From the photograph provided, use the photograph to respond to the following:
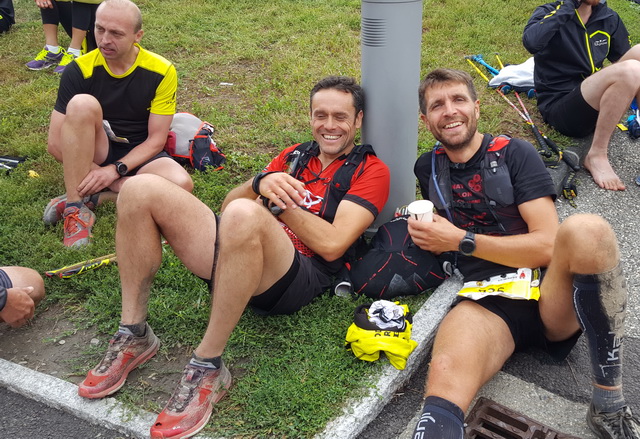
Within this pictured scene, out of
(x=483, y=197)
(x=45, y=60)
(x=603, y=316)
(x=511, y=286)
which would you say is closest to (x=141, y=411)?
(x=511, y=286)

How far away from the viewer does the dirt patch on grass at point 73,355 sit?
2955 mm

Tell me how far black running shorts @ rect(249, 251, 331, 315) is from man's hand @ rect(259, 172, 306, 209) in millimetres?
260

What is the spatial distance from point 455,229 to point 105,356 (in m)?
1.82

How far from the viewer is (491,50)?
710 cm

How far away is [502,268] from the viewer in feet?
10.1

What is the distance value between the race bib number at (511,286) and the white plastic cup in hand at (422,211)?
41 cm

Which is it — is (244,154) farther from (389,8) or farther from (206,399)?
(206,399)

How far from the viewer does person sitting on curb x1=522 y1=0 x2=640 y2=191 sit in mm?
4840

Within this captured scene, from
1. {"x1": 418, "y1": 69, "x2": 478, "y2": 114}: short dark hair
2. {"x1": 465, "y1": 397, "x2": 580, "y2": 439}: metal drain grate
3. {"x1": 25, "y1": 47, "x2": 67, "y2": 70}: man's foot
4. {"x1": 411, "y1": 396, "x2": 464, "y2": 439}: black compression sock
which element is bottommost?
{"x1": 465, "y1": 397, "x2": 580, "y2": 439}: metal drain grate

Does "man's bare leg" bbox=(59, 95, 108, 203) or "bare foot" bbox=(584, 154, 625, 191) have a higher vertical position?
"man's bare leg" bbox=(59, 95, 108, 203)

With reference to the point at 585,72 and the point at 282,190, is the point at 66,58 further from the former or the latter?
the point at 585,72

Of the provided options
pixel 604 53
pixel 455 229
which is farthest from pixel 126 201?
pixel 604 53

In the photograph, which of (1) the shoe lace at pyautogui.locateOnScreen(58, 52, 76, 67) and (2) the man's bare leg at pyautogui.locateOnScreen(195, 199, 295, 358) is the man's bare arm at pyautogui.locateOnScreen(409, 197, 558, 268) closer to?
(2) the man's bare leg at pyautogui.locateOnScreen(195, 199, 295, 358)

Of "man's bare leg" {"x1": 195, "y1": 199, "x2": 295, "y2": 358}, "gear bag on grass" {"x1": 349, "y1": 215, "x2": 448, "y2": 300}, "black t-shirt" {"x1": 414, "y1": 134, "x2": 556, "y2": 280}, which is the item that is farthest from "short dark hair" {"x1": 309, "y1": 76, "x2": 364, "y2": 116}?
"man's bare leg" {"x1": 195, "y1": 199, "x2": 295, "y2": 358}
